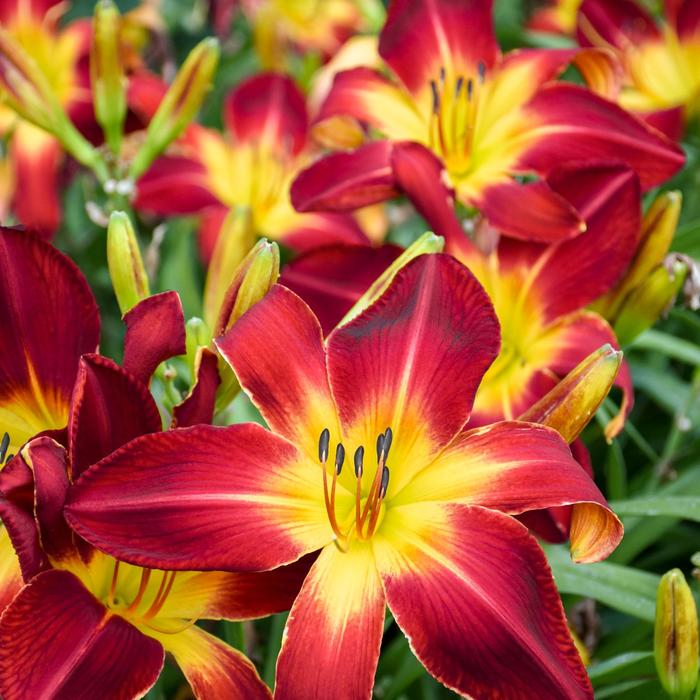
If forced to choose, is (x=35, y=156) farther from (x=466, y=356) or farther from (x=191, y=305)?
(x=466, y=356)

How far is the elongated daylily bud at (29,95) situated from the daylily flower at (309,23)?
0.49 metres

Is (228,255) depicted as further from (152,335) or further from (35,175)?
(35,175)

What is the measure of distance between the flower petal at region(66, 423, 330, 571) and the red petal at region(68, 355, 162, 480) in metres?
0.02

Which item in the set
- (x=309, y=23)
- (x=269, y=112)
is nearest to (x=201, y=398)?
(x=269, y=112)

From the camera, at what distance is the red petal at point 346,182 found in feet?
2.73

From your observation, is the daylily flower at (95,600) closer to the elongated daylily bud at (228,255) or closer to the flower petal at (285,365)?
the flower petal at (285,365)

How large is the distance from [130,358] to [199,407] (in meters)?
0.05

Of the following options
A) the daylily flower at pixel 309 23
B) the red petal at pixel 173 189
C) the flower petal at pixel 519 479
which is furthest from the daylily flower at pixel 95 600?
the daylily flower at pixel 309 23

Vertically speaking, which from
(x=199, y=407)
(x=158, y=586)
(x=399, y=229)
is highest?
(x=199, y=407)

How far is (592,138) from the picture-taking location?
85cm

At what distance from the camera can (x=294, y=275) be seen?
0.82 meters

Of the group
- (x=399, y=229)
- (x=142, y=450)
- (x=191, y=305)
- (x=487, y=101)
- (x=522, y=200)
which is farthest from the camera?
(x=399, y=229)

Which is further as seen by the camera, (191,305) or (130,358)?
(191,305)

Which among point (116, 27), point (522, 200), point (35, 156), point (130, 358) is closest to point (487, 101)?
point (522, 200)
